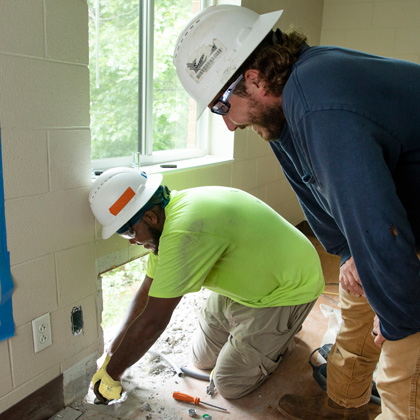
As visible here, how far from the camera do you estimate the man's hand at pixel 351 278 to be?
1429mm

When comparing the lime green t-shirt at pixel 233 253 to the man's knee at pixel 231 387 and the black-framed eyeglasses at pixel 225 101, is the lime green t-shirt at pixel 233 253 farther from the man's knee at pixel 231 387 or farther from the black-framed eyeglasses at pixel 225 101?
the black-framed eyeglasses at pixel 225 101

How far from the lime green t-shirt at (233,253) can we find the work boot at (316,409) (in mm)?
423

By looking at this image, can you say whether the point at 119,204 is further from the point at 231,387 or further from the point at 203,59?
the point at 231,387

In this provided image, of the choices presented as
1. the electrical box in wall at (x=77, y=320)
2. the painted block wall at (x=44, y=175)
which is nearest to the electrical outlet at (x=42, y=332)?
the painted block wall at (x=44, y=175)

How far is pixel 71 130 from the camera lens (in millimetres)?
1659

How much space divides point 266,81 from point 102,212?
94cm

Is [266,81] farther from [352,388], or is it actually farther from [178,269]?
[352,388]

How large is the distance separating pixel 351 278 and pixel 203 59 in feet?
2.89

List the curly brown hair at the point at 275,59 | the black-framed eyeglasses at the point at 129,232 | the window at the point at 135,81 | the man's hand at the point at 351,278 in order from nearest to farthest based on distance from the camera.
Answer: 1. the curly brown hair at the point at 275,59
2. the man's hand at the point at 351,278
3. the black-framed eyeglasses at the point at 129,232
4. the window at the point at 135,81

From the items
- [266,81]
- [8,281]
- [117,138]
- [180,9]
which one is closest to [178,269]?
[8,281]

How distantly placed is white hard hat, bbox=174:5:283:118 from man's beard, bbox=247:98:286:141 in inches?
4.6

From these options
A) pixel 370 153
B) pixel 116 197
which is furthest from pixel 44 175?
pixel 370 153

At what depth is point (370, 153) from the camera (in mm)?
840

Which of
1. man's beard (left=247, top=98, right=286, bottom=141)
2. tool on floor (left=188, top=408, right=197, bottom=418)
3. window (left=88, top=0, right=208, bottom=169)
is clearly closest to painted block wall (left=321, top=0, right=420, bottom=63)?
window (left=88, top=0, right=208, bottom=169)
